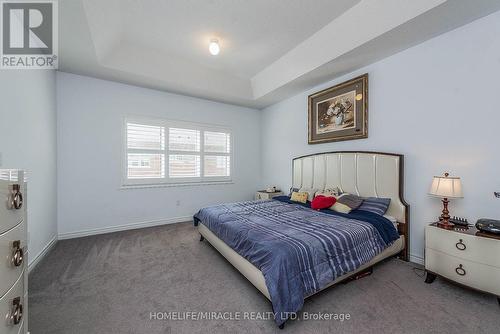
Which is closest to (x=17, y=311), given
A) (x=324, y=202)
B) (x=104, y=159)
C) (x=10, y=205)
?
(x=10, y=205)

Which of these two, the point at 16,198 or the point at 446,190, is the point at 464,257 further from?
the point at 16,198

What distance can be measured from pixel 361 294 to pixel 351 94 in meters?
2.83

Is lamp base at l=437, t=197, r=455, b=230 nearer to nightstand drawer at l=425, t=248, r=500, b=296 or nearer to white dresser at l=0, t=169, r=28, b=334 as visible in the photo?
nightstand drawer at l=425, t=248, r=500, b=296

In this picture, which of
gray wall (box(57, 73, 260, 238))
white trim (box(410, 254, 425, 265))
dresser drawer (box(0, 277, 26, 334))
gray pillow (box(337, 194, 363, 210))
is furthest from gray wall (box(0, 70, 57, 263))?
white trim (box(410, 254, 425, 265))

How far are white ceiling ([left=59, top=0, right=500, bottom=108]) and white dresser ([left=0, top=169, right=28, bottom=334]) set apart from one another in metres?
2.01

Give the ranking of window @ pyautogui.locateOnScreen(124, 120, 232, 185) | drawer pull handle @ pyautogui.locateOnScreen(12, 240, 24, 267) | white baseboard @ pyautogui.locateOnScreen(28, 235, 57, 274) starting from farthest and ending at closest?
window @ pyautogui.locateOnScreen(124, 120, 232, 185) < white baseboard @ pyautogui.locateOnScreen(28, 235, 57, 274) < drawer pull handle @ pyautogui.locateOnScreen(12, 240, 24, 267)

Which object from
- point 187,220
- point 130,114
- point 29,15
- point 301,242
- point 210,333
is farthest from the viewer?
point 187,220

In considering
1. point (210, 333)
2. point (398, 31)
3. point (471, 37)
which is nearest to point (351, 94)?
point (398, 31)

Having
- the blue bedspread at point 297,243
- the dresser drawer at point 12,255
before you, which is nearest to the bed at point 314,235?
the blue bedspread at point 297,243

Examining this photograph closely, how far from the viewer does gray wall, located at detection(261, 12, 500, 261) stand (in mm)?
2131

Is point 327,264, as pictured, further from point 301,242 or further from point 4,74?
point 4,74

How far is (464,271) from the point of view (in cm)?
195

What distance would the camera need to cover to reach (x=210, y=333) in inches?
60.6

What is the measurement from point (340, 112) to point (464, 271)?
8.26 ft
